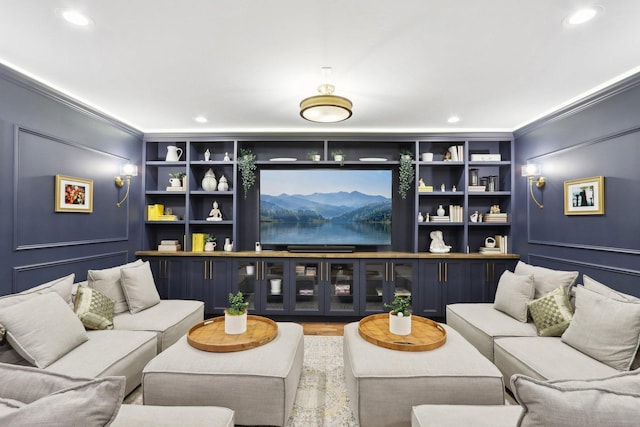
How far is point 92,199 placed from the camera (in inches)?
136

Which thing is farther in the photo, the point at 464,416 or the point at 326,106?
the point at 326,106

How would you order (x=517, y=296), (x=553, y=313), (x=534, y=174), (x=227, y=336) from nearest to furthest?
(x=227, y=336)
(x=553, y=313)
(x=517, y=296)
(x=534, y=174)

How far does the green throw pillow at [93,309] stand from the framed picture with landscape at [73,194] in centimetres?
99

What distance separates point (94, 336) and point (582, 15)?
394 centimetres

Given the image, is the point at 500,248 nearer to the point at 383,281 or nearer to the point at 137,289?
the point at 383,281

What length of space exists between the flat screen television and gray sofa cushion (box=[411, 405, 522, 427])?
301 centimetres

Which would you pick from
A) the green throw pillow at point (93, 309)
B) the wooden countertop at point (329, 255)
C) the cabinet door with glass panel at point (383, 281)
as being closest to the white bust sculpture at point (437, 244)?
the wooden countertop at point (329, 255)

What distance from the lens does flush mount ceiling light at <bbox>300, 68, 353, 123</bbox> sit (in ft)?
8.47

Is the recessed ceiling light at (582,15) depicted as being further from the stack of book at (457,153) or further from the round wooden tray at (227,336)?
the round wooden tray at (227,336)

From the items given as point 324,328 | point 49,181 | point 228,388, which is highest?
point 49,181

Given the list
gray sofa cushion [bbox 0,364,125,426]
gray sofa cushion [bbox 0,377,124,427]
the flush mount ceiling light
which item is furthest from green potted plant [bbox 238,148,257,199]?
gray sofa cushion [bbox 0,377,124,427]

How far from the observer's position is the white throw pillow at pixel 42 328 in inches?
72.5

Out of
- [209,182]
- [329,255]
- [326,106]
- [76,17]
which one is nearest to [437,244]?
[329,255]

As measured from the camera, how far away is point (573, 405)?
87cm
